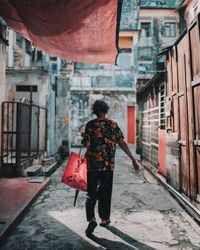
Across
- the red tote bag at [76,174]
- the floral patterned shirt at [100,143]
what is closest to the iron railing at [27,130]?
the red tote bag at [76,174]

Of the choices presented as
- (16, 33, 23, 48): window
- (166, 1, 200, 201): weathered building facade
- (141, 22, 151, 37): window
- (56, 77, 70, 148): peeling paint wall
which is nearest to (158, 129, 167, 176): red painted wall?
(166, 1, 200, 201): weathered building facade

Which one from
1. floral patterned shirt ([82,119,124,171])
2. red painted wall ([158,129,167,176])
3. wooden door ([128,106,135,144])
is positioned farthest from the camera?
wooden door ([128,106,135,144])

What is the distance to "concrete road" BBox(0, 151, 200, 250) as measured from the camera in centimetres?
333

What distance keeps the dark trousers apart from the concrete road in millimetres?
323

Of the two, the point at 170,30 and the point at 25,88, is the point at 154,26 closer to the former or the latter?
the point at 170,30

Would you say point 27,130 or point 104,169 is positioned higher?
point 27,130

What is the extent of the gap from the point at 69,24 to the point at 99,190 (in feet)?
8.99

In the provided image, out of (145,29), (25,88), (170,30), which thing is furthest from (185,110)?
(170,30)

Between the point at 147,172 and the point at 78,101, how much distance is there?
1318 centimetres

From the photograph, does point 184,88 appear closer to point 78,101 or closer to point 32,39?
point 32,39

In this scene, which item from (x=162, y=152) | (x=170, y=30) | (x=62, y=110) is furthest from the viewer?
(x=170, y=30)

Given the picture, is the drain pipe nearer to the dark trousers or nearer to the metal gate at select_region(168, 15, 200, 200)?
the metal gate at select_region(168, 15, 200, 200)

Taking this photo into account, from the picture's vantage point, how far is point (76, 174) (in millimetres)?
4203

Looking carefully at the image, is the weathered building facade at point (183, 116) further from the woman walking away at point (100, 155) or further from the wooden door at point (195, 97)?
the woman walking away at point (100, 155)
